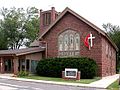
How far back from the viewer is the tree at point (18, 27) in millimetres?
64938

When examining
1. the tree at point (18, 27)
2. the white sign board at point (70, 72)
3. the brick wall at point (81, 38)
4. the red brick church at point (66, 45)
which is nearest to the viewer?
the white sign board at point (70, 72)

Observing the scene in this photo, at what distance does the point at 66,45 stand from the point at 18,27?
31312 mm

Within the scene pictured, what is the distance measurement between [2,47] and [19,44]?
18.6ft

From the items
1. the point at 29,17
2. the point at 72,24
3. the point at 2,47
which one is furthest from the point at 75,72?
the point at 29,17

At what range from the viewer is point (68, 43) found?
120 ft

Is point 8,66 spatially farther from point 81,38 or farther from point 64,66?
point 81,38

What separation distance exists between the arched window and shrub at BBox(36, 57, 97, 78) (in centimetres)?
229

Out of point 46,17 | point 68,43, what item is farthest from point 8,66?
point 68,43

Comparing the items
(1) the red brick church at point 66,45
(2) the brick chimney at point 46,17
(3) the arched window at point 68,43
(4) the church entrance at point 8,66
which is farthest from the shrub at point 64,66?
(2) the brick chimney at point 46,17

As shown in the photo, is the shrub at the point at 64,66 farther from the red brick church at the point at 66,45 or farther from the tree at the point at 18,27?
the tree at the point at 18,27

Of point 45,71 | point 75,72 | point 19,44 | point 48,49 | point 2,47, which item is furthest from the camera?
point 19,44

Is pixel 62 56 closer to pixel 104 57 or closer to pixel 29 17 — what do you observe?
pixel 104 57

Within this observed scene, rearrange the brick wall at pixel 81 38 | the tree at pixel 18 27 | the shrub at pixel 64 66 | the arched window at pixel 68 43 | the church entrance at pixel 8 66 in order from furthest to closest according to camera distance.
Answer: the tree at pixel 18 27, the church entrance at pixel 8 66, the arched window at pixel 68 43, the brick wall at pixel 81 38, the shrub at pixel 64 66

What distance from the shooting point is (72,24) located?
36.2 metres
